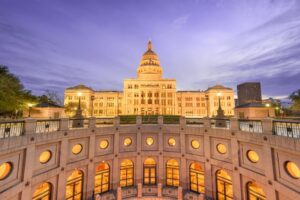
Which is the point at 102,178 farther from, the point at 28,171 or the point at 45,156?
the point at 28,171

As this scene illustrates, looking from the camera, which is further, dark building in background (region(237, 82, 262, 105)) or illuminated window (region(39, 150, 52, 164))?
dark building in background (region(237, 82, 262, 105))

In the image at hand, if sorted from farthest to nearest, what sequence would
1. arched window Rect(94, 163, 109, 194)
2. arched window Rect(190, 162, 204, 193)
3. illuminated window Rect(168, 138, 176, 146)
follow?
illuminated window Rect(168, 138, 176, 146), arched window Rect(190, 162, 204, 193), arched window Rect(94, 163, 109, 194)

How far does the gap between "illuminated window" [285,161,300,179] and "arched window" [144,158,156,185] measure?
1229 cm

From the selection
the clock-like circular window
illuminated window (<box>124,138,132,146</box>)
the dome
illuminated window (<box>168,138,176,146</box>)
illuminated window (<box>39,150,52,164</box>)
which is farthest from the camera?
the dome

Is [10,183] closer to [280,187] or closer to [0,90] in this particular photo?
[0,90]

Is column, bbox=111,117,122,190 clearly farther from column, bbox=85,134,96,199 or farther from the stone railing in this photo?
column, bbox=85,134,96,199

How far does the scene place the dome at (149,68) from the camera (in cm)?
8006

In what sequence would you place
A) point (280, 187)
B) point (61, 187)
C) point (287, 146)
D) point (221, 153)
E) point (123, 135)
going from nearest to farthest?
1. point (287, 146)
2. point (280, 187)
3. point (61, 187)
4. point (221, 153)
5. point (123, 135)

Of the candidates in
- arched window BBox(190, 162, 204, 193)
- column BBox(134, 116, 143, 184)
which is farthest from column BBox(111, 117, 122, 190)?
arched window BBox(190, 162, 204, 193)

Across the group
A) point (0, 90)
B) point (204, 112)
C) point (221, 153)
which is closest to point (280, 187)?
point (221, 153)

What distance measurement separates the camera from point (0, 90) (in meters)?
17.1

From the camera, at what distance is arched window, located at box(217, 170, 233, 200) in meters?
13.0

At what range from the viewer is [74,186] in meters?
Result: 13.3

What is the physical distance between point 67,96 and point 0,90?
206ft
